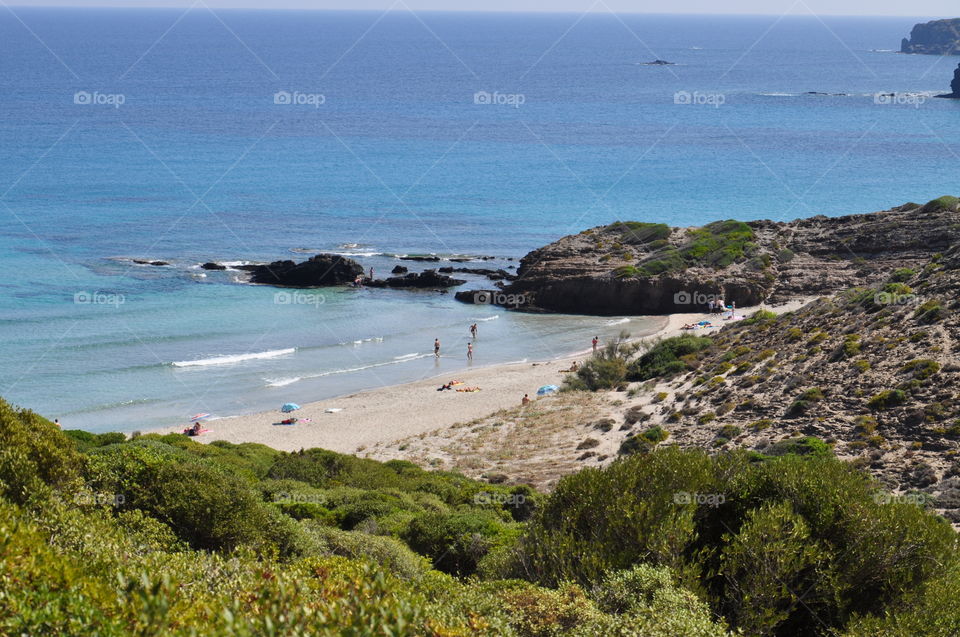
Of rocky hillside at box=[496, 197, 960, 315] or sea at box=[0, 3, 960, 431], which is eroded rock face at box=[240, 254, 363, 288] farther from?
rocky hillside at box=[496, 197, 960, 315]

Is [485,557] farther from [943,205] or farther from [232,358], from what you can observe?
[943,205]

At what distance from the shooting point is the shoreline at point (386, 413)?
2998 cm

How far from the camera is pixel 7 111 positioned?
345 ft

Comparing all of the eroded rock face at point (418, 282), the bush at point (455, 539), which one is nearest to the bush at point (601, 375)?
the bush at point (455, 539)

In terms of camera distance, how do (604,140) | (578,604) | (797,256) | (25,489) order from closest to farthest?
(578,604)
(25,489)
(797,256)
(604,140)

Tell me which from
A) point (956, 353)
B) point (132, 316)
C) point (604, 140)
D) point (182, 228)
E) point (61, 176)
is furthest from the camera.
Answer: point (604, 140)

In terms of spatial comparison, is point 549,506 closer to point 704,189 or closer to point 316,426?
point 316,426

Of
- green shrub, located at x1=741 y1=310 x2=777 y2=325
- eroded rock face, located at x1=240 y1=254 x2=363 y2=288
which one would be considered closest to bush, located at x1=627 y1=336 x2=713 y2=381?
green shrub, located at x1=741 y1=310 x2=777 y2=325

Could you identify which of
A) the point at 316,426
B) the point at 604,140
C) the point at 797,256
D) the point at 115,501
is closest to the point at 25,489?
the point at 115,501

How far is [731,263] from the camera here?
50.1m

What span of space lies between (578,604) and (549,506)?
12.6ft

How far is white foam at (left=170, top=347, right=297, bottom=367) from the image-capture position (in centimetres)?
3841

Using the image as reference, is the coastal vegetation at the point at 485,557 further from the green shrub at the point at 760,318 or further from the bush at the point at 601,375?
the green shrub at the point at 760,318

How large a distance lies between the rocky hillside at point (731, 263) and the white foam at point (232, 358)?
14.1 metres
